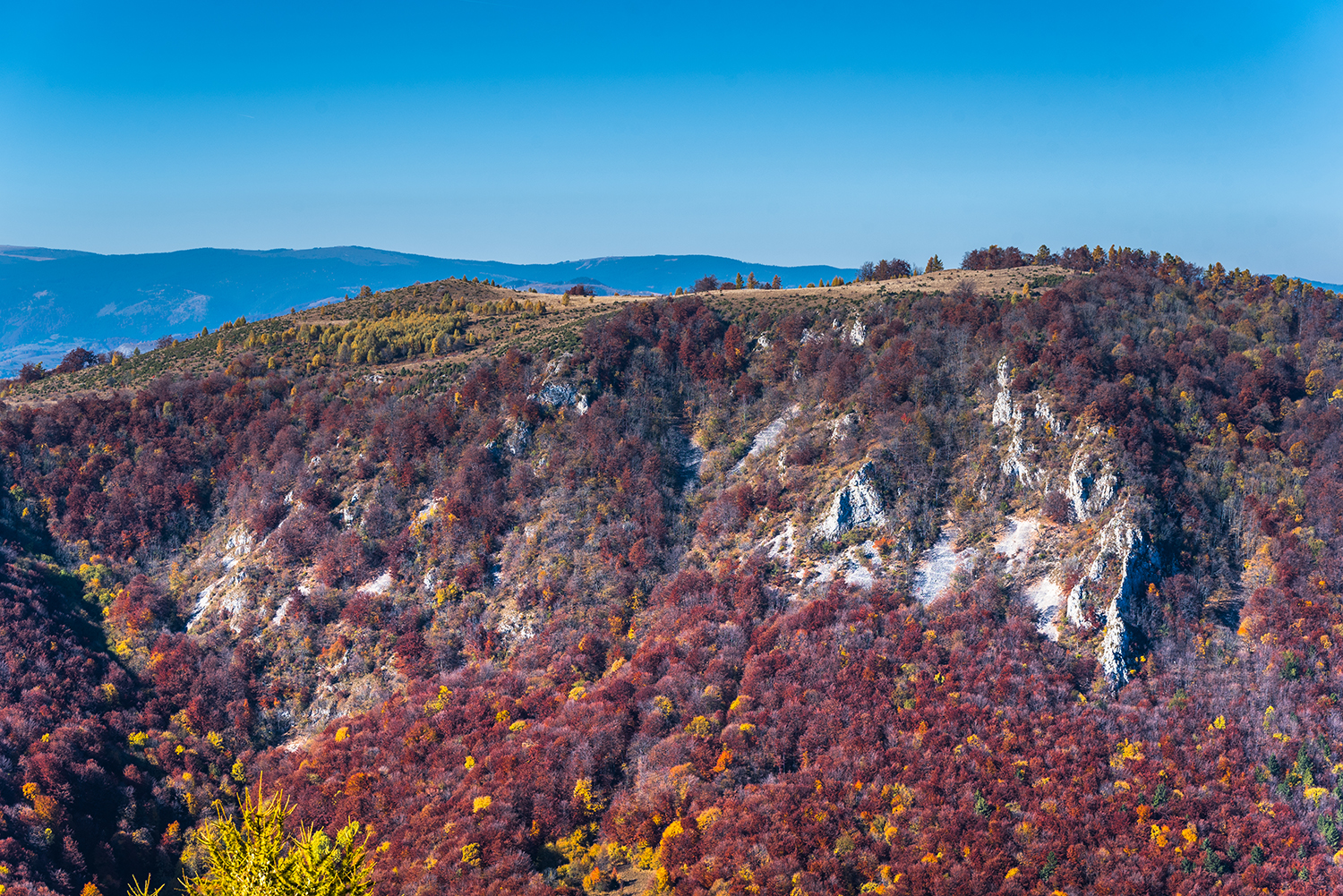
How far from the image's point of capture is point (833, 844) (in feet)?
111

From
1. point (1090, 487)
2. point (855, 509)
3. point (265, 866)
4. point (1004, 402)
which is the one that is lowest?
point (265, 866)

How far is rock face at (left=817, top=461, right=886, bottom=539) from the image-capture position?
5388 cm

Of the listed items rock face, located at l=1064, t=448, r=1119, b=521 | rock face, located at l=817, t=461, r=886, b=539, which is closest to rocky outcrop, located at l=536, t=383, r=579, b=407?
rock face, located at l=817, t=461, r=886, b=539

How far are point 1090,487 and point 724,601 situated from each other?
25019 millimetres

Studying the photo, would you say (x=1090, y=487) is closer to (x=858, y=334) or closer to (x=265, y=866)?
(x=858, y=334)

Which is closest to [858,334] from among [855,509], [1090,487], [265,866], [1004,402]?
[1004,402]

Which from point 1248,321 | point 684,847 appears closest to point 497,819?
point 684,847

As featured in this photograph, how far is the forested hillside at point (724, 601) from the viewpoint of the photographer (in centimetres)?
3578

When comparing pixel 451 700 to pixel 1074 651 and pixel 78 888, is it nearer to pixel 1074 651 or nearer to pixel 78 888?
pixel 78 888

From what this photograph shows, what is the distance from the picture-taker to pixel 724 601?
51594mm

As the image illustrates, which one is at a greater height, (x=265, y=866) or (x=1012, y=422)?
(x=1012, y=422)

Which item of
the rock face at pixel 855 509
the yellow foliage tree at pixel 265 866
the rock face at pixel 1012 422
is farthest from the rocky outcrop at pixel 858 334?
the yellow foliage tree at pixel 265 866

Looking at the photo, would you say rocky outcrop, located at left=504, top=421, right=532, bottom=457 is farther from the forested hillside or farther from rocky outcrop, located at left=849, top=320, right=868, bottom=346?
rocky outcrop, located at left=849, top=320, right=868, bottom=346

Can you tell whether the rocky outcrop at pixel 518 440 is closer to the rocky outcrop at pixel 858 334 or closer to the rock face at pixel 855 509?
the rock face at pixel 855 509
